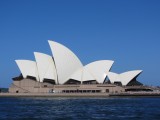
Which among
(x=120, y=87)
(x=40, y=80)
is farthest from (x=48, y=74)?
(x=120, y=87)

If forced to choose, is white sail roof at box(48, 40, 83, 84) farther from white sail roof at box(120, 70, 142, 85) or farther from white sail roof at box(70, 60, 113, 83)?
white sail roof at box(120, 70, 142, 85)

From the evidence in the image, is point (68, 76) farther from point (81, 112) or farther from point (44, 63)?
point (81, 112)

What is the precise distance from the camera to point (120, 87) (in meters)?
102

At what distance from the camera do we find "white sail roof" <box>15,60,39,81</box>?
101438 millimetres

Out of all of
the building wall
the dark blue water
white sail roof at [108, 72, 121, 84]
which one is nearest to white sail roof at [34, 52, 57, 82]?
the building wall

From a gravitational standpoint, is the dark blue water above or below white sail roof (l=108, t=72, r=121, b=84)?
below

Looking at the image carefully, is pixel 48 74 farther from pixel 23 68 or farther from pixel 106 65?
pixel 106 65

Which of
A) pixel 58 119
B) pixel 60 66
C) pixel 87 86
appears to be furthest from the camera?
pixel 87 86

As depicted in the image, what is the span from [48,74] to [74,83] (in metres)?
7.85

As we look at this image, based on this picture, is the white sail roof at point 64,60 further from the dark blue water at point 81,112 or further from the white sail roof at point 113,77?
the dark blue water at point 81,112

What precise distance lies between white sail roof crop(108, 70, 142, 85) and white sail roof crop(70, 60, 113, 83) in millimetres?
2394

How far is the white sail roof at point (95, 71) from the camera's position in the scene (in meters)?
100

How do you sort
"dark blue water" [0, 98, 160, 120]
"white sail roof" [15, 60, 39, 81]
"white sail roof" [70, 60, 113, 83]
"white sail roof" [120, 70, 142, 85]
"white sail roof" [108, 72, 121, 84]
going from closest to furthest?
"dark blue water" [0, 98, 160, 120] < "white sail roof" [70, 60, 113, 83] < "white sail roof" [120, 70, 142, 85] < "white sail roof" [15, 60, 39, 81] < "white sail roof" [108, 72, 121, 84]

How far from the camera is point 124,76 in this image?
103m
